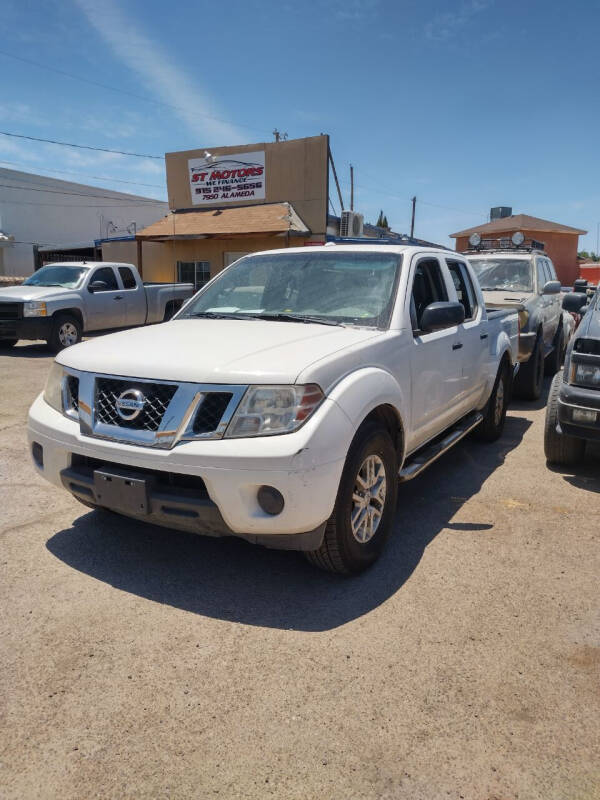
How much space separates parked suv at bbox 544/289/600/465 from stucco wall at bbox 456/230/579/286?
30119mm

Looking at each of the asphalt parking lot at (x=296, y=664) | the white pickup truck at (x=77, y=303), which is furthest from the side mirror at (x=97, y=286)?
the asphalt parking lot at (x=296, y=664)

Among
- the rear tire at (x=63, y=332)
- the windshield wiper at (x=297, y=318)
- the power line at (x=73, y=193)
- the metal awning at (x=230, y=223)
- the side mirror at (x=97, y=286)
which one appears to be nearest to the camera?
the windshield wiper at (x=297, y=318)

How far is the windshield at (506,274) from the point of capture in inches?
356

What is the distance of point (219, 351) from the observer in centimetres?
316

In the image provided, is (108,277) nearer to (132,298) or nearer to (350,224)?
(132,298)

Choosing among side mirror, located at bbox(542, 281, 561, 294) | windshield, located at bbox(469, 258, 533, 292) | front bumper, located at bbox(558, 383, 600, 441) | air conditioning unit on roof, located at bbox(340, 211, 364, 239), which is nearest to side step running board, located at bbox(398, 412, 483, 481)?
front bumper, located at bbox(558, 383, 600, 441)

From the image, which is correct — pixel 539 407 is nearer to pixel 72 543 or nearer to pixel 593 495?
pixel 593 495

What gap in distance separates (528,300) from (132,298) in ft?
27.2

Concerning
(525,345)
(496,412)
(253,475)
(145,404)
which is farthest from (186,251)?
(253,475)

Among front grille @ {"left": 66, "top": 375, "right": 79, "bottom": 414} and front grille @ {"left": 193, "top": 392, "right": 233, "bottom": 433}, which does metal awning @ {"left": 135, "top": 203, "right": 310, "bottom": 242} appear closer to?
front grille @ {"left": 66, "top": 375, "right": 79, "bottom": 414}

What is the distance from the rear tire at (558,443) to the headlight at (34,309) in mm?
9092

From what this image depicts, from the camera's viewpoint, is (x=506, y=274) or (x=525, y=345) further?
(x=506, y=274)

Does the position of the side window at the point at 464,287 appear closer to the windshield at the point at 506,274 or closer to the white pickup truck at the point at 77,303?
the windshield at the point at 506,274

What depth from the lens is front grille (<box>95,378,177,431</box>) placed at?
9.68 ft
